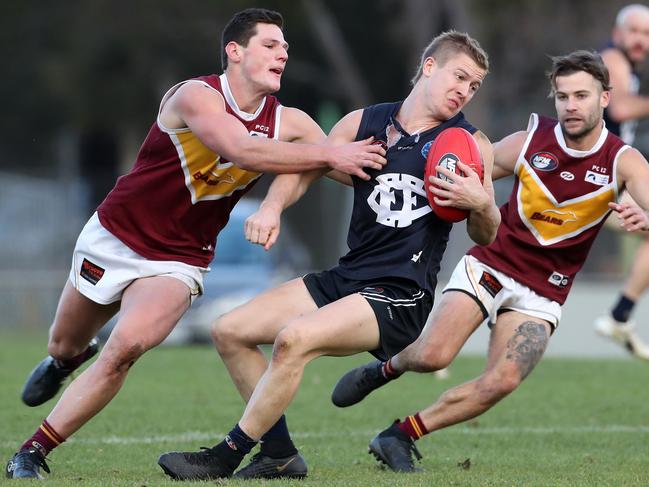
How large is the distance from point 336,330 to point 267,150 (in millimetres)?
896

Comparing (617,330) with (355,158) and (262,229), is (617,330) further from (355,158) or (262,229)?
(262,229)

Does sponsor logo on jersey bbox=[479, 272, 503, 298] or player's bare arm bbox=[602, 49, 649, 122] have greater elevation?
player's bare arm bbox=[602, 49, 649, 122]

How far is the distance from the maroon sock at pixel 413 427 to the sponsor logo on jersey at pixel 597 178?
156 centimetres

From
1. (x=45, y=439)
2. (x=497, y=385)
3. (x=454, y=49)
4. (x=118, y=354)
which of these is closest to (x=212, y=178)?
(x=118, y=354)

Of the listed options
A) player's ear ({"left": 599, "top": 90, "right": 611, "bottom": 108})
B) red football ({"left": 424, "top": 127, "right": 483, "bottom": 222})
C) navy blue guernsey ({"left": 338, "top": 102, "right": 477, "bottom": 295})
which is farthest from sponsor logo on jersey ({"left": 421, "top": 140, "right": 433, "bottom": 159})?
player's ear ({"left": 599, "top": 90, "right": 611, "bottom": 108})

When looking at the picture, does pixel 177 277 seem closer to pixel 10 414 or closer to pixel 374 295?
pixel 374 295

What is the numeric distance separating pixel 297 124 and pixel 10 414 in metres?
3.50

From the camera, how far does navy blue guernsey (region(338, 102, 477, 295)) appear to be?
6.41 meters

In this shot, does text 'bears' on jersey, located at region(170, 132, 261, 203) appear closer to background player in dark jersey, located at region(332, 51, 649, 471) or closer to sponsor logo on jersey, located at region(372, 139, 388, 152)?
sponsor logo on jersey, located at region(372, 139, 388, 152)

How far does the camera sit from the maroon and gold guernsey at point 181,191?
6613 mm

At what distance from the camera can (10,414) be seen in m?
9.05

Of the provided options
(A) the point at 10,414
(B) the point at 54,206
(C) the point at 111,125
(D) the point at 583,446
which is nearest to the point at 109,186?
(B) the point at 54,206

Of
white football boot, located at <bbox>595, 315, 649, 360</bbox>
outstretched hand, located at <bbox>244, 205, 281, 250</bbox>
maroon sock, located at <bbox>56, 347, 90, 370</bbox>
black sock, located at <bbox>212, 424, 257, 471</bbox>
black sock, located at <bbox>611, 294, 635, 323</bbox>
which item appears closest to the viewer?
outstretched hand, located at <bbox>244, 205, 281, 250</bbox>

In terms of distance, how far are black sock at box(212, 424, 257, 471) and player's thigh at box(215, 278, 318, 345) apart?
1.53ft
